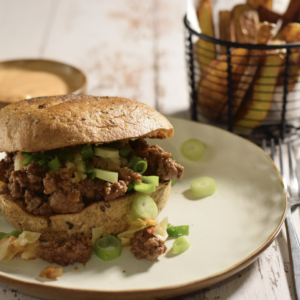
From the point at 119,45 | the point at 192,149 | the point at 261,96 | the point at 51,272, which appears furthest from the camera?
the point at 119,45

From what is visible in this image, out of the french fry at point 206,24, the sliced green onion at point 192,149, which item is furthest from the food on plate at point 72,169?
the french fry at point 206,24

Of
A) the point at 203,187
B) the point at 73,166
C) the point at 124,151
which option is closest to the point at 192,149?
the point at 203,187

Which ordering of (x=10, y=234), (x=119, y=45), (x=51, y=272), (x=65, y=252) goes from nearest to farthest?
(x=51, y=272) < (x=65, y=252) < (x=10, y=234) < (x=119, y=45)

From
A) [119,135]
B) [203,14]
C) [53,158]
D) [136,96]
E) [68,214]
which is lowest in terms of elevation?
[136,96]

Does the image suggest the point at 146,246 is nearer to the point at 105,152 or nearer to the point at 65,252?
the point at 65,252

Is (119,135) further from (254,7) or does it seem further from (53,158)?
(254,7)

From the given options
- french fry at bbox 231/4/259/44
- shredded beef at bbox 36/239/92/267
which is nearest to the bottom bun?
shredded beef at bbox 36/239/92/267

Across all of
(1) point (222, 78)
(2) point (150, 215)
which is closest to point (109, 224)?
(2) point (150, 215)
